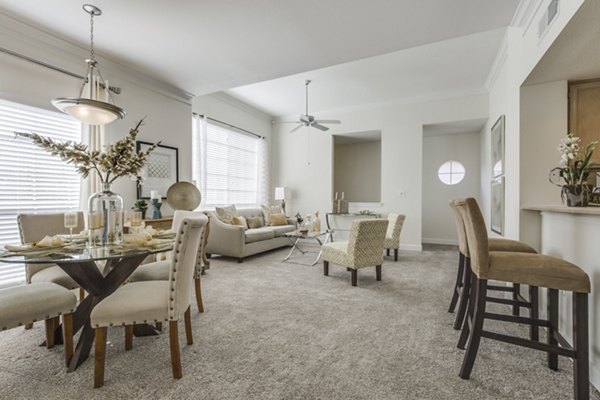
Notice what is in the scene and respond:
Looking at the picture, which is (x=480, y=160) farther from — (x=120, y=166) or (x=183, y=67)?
(x=120, y=166)

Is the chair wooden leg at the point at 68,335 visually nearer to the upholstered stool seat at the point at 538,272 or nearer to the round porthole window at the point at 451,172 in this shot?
the upholstered stool seat at the point at 538,272

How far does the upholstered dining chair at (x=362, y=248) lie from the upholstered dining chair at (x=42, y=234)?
2.69 meters

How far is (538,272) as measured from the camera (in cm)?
160

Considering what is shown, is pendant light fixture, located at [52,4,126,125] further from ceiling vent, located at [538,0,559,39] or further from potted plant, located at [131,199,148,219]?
ceiling vent, located at [538,0,559,39]

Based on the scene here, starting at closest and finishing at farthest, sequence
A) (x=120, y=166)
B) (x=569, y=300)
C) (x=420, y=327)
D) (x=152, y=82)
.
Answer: (x=569, y=300), (x=120, y=166), (x=420, y=327), (x=152, y=82)

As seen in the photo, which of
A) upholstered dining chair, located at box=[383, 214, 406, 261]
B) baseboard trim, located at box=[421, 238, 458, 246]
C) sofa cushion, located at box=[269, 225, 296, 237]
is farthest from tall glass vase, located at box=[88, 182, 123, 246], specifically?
baseboard trim, located at box=[421, 238, 458, 246]

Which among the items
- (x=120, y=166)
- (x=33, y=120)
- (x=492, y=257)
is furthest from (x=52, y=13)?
(x=492, y=257)

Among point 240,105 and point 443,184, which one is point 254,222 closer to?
point 240,105

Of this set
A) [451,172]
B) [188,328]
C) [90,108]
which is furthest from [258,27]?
[451,172]

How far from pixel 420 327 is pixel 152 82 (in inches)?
182

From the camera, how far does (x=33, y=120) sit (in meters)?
3.27

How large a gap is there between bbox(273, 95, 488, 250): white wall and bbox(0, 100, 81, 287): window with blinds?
4.69m

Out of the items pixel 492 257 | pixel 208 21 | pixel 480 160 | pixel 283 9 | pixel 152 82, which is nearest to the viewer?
pixel 492 257

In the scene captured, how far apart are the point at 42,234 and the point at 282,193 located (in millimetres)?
4927
